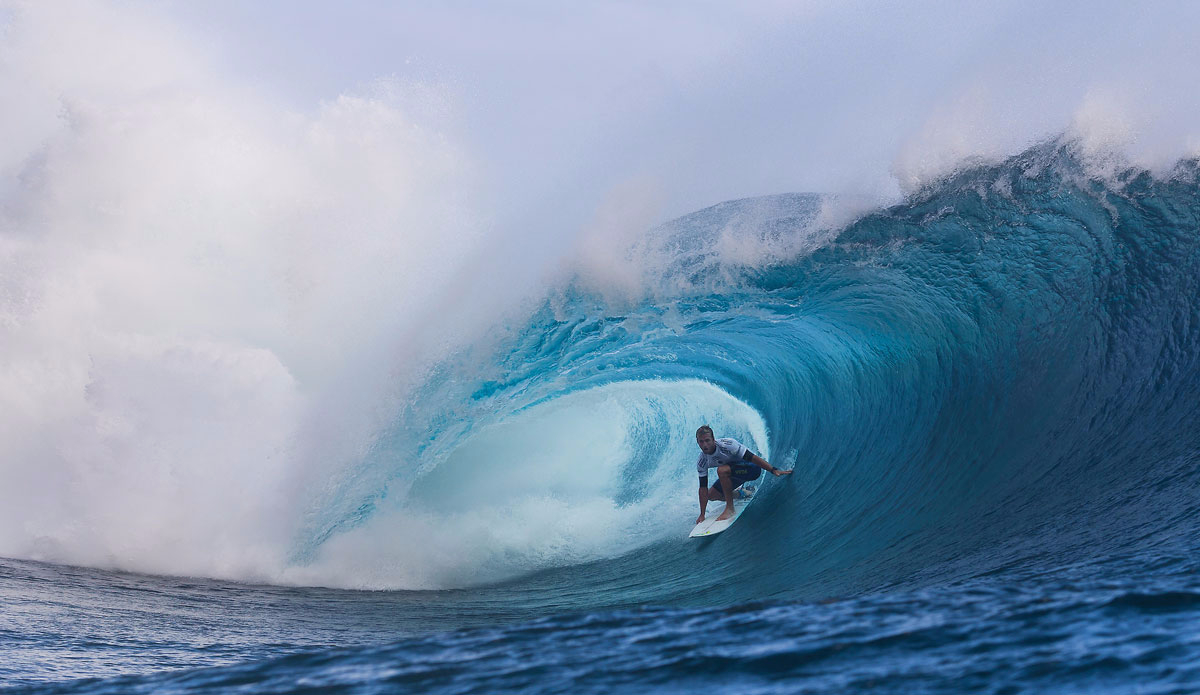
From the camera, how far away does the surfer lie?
26.5 ft

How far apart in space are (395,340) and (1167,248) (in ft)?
24.2

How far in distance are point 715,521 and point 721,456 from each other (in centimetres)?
68

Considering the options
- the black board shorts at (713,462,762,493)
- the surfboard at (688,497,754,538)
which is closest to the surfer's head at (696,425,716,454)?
the black board shorts at (713,462,762,493)

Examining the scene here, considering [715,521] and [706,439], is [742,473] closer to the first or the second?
[715,521]

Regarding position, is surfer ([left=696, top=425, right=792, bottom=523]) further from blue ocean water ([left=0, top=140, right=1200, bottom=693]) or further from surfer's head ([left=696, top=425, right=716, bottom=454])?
blue ocean water ([left=0, top=140, right=1200, bottom=693])

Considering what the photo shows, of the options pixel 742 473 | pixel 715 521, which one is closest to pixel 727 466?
pixel 742 473

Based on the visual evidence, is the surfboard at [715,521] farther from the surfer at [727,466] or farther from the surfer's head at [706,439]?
the surfer's head at [706,439]

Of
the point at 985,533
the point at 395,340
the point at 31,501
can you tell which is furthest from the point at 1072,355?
the point at 31,501

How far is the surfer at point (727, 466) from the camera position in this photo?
807 cm

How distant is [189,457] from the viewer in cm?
871

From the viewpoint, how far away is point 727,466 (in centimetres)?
812

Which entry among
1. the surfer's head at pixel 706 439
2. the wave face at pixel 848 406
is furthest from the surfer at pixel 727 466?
the wave face at pixel 848 406

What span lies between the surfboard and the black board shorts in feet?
0.71

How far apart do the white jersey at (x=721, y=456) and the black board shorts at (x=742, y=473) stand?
0.32 feet
